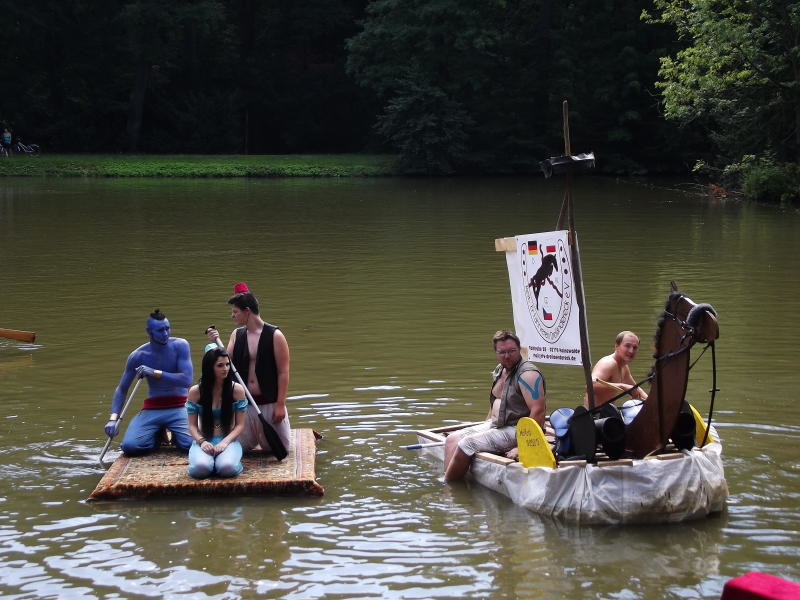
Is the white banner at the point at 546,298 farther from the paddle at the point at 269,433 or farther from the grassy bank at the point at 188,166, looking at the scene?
the grassy bank at the point at 188,166

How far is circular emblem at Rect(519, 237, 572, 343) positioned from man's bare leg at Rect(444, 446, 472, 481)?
110 centimetres

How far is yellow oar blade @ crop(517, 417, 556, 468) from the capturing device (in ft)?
24.8

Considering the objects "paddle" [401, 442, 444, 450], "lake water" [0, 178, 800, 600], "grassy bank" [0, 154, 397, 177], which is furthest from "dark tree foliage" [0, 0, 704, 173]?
"paddle" [401, 442, 444, 450]

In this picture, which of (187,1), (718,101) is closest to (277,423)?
(718,101)

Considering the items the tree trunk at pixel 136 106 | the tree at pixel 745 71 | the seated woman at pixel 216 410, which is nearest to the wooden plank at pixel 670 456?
the seated woman at pixel 216 410

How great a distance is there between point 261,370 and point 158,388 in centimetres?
90

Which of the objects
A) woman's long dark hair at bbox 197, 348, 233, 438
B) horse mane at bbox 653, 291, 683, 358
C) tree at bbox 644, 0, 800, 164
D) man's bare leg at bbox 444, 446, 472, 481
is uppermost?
tree at bbox 644, 0, 800, 164

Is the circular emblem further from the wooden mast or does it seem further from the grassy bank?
the grassy bank

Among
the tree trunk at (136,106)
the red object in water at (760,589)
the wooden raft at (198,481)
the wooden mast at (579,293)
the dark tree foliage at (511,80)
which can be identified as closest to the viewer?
the red object in water at (760,589)

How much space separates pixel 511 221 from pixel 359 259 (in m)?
8.10

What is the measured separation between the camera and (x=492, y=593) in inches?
255

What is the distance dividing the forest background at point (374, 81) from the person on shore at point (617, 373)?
130ft

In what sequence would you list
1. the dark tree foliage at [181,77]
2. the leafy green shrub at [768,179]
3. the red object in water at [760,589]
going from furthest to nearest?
the dark tree foliage at [181,77], the leafy green shrub at [768,179], the red object in water at [760,589]

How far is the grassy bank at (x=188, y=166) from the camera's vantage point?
44.8 m
